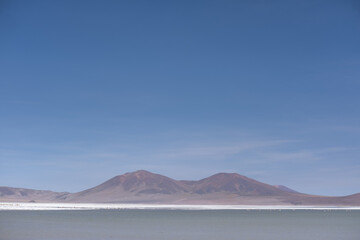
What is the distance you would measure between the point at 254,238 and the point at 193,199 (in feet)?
543

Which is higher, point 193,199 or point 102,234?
point 193,199

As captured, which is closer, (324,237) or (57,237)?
(57,237)

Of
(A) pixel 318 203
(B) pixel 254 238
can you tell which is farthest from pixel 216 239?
(A) pixel 318 203

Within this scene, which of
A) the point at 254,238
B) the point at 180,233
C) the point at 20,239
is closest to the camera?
the point at 20,239

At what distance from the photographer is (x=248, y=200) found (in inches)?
7456

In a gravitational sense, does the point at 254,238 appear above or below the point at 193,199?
below

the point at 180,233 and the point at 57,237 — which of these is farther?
the point at 180,233

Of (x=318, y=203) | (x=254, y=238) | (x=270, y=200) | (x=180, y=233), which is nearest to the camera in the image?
(x=254, y=238)

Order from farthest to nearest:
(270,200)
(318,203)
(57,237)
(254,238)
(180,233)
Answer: (270,200), (318,203), (180,233), (254,238), (57,237)

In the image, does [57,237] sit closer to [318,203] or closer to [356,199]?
[318,203]

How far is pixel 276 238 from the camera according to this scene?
1256 inches

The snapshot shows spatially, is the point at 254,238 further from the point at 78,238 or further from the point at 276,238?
the point at 78,238

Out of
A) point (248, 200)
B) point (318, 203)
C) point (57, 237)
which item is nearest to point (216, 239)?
point (57, 237)

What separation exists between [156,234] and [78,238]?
586cm
